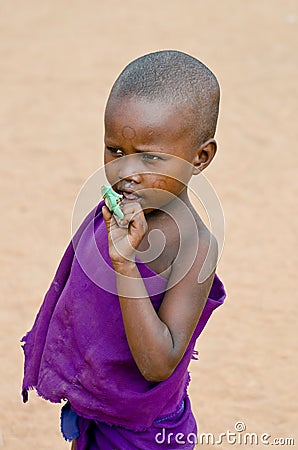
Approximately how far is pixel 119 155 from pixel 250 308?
2.44 m

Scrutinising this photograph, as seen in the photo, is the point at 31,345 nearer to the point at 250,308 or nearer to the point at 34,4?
the point at 250,308

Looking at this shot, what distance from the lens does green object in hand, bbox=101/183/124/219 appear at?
1.91 meters

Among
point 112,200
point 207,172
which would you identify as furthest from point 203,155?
point 207,172

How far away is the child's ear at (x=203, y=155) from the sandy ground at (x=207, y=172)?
163 centimetres

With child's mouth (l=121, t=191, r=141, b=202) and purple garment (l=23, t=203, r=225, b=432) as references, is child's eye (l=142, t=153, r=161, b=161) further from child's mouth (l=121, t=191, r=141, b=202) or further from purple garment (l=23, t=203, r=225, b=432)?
purple garment (l=23, t=203, r=225, b=432)

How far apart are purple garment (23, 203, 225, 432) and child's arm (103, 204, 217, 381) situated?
2.5 inches

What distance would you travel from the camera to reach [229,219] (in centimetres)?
514

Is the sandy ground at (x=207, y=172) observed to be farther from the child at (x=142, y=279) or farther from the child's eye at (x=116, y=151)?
the child's eye at (x=116, y=151)

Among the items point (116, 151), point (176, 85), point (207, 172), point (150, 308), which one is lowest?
point (207, 172)

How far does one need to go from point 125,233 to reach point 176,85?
362 millimetres

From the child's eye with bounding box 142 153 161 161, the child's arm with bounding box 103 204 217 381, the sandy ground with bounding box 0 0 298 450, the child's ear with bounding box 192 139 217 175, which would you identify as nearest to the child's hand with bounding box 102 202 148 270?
the child's arm with bounding box 103 204 217 381

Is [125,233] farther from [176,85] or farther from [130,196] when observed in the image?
[176,85]

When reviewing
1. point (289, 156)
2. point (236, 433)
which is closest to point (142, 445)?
point (236, 433)

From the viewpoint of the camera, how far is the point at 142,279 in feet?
6.54
